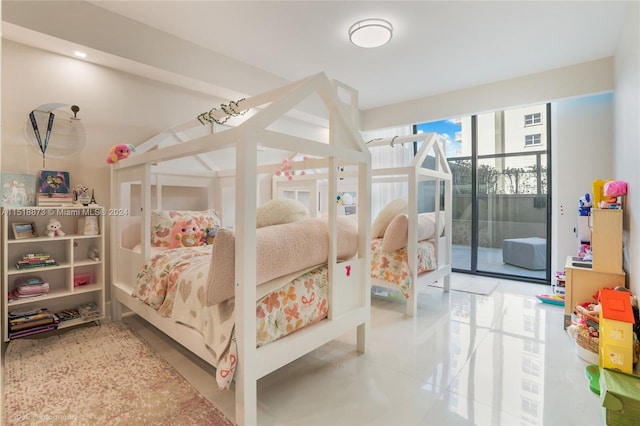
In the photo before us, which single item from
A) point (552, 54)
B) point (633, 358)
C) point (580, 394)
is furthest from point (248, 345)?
point (552, 54)

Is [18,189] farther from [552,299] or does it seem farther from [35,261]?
[552,299]

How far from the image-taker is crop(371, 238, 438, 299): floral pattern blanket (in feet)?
Result: 9.85

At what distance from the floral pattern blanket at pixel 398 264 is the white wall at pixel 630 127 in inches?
57.0

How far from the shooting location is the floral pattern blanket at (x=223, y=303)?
164 centimetres

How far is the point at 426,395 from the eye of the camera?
1.83m

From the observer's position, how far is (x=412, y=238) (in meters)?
2.98

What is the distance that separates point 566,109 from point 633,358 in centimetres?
287

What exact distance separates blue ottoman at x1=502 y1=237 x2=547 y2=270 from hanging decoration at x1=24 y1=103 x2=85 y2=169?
15.7 ft

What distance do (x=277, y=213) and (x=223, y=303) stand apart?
0.75 meters

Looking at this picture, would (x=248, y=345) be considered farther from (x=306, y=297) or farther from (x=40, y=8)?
(x=40, y=8)

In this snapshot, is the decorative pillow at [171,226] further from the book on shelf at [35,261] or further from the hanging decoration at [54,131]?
the hanging decoration at [54,131]

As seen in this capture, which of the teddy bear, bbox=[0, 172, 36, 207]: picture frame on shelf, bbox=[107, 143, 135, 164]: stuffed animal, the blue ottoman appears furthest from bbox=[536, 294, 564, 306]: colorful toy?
bbox=[0, 172, 36, 207]: picture frame on shelf

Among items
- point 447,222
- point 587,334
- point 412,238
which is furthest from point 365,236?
point 447,222

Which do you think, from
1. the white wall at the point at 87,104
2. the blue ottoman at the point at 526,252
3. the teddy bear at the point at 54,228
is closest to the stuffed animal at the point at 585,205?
the blue ottoman at the point at 526,252
